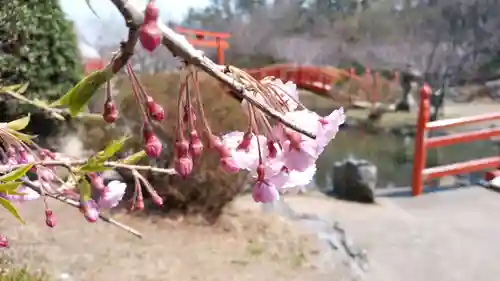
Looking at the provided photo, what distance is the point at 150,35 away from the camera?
295 millimetres

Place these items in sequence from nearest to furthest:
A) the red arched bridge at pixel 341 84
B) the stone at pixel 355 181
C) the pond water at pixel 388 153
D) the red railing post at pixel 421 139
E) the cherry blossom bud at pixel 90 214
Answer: the cherry blossom bud at pixel 90 214, the red railing post at pixel 421 139, the stone at pixel 355 181, the pond water at pixel 388 153, the red arched bridge at pixel 341 84

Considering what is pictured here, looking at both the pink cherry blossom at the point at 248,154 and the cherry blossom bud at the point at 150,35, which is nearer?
the cherry blossom bud at the point at 150,35

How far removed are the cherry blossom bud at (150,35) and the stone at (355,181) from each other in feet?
14.5

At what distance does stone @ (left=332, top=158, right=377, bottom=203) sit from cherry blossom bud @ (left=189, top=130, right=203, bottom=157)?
13.9 ft

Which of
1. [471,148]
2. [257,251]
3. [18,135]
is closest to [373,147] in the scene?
[471,148]

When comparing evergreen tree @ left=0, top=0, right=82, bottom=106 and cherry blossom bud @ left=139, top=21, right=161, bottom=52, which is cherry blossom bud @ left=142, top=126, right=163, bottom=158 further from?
evergreen tree @ left=0, top=0, right=82, bottom=106

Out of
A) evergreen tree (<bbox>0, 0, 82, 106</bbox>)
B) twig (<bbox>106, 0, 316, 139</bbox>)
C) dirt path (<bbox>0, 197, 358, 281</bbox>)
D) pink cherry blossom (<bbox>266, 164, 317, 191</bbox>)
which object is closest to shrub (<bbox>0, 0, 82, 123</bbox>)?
evergreen tree (<bbox>0, 0, 82, 106</bbox>)

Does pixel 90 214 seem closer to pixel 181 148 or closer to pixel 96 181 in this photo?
pixel 96 181

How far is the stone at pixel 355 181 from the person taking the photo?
468cm

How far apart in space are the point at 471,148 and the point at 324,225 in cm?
684

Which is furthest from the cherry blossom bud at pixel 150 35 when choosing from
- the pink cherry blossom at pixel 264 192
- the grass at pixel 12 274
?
the grass at pixel 12 274

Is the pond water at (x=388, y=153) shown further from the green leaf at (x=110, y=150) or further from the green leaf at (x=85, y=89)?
the green leaf at (x=85, y=89)

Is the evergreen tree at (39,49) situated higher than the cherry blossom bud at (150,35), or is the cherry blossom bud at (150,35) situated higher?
the cherry blossom bud at (150,35)

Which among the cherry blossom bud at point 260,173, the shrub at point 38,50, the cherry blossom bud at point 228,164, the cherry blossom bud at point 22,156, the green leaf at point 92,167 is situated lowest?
the shrub at point 38,50
